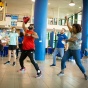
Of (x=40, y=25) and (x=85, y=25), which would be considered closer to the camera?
(x=40, y=25)

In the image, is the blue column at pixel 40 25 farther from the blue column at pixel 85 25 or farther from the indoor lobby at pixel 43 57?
the blue column at pixel 85 25

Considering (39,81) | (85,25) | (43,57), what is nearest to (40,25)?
(43,57)

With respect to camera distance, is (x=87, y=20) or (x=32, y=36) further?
(x=87, y=20)

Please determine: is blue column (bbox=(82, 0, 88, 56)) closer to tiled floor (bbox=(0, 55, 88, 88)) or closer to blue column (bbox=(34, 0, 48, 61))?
blue column (bbox=(34, 0, 48, 61))

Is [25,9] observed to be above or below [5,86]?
above

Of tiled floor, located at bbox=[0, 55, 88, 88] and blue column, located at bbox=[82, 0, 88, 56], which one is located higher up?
blue column, located at bbox=[82, 0, 88, 56]

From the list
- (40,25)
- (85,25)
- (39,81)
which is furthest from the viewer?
(85,25)

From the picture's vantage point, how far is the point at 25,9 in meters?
29.3

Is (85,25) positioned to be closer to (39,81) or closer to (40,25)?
(40,25)

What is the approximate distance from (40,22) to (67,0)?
997cm

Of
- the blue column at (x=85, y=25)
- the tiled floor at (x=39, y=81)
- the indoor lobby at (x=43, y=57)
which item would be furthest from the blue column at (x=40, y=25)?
the blue column at (x=85, y=25)

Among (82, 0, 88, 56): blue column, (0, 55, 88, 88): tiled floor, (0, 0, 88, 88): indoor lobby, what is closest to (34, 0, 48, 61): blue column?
(0, 0, 88, 88): indoor lobby

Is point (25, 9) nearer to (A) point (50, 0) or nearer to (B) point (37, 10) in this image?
(A) point (50, 0)

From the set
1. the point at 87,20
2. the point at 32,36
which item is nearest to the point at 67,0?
the point at 87,20
